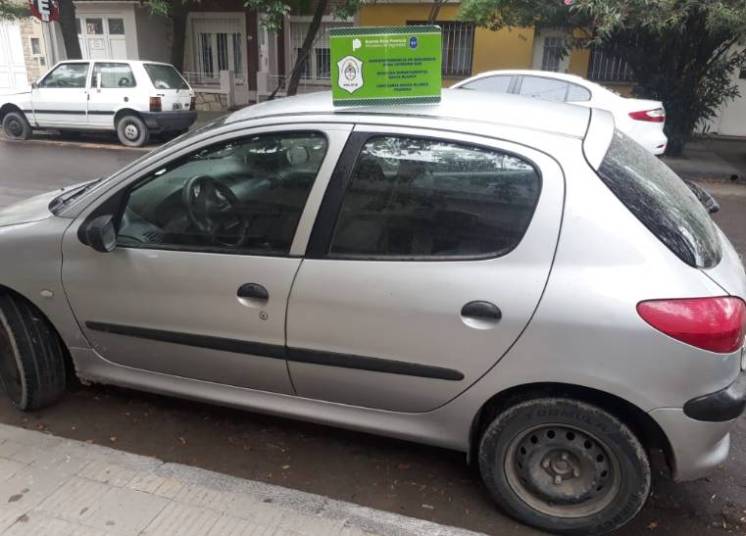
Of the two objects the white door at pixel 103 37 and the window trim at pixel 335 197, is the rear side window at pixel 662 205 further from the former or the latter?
the white door at pixel 103 37

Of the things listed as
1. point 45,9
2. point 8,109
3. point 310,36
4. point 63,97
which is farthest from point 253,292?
point 45,9

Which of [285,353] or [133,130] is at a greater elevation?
[285,353]

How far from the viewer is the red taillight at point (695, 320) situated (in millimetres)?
2121

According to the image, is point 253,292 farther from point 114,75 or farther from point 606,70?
point 606,70

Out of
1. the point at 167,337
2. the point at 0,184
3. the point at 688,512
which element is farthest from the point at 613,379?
the point at 0,184

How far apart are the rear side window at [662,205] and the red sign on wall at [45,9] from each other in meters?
14.2

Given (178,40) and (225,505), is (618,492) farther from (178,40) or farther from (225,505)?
(178,40)

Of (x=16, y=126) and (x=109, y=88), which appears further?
(x=16, y=126)

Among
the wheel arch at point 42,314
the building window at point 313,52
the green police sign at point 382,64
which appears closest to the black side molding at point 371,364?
the green police sign at point 382,64

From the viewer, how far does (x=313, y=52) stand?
729 inches

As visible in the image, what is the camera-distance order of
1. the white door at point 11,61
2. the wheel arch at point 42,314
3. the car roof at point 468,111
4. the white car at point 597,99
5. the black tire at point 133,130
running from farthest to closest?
the white door at point 11,61, the black tire at point 133,130, the white car at point 597,99, the wheel arch at point 42,314, the car roof at point 468,111

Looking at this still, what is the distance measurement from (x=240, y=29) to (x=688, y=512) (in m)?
19.1

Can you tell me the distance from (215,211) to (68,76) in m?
11.4

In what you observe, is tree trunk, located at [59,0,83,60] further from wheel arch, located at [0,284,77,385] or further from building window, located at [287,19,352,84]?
wheel arch, located at [0,284,77,385]
